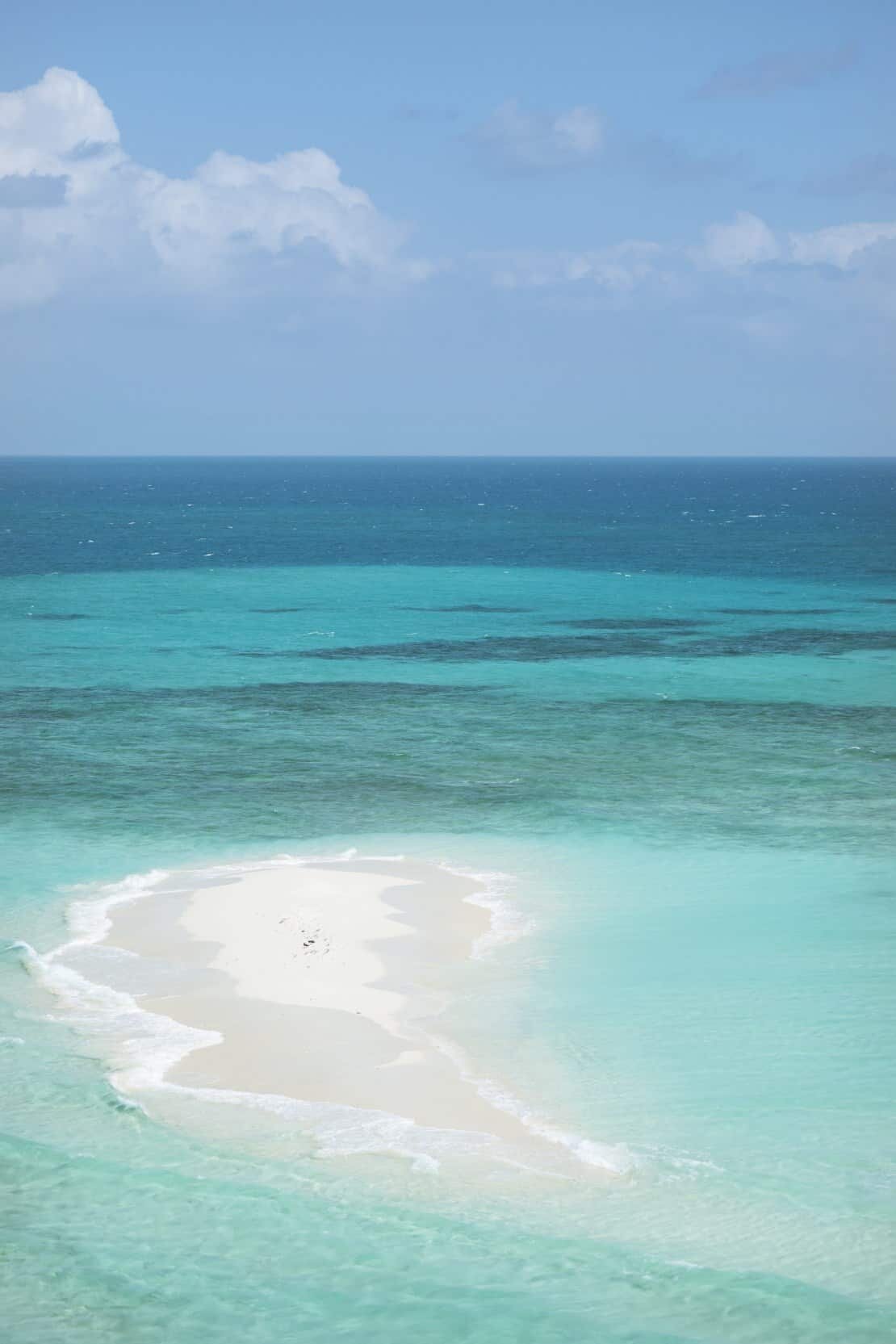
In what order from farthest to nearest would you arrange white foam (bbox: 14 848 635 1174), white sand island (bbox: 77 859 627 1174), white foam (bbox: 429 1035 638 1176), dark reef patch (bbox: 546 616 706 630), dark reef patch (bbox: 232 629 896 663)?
dark reef patch (bbox: 546 616 706 630) < dark reef patch (bbox: 232 629 896 663) < white sand island (bbox: 77 859 627 1174) < white foam (bbox: 14 848 635 1174) < white foam (bbox: 429 1035 638 1176)

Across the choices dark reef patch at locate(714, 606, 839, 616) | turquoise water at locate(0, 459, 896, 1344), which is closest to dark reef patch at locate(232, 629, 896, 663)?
turquoise water at locate(0, 459, 896, 1344)

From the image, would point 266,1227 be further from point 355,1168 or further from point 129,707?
point 129,707

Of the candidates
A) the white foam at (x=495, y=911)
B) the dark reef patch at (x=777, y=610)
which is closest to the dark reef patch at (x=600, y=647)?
the dark reef patch at (x=777, y=610)

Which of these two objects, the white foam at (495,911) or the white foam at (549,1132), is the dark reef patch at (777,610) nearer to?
the white foam at (495,911)

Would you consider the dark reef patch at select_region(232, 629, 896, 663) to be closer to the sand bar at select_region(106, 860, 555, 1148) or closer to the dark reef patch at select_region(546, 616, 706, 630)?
the dark reef patch at select_region(546, 616, 706, 630)

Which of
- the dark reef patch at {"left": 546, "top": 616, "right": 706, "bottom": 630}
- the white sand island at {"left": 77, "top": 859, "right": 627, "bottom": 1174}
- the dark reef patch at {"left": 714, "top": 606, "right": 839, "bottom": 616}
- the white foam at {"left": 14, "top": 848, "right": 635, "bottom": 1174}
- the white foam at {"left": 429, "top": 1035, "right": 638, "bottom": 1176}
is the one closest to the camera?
the white foam at {"left": 429, "top": 1035, "right": 638, "bottom": 1176}

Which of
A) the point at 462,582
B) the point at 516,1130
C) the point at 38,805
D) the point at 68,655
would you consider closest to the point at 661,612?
the point at 462,582

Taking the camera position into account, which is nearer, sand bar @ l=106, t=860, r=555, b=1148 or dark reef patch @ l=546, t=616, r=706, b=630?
sand bar @ l=106, t=860, r=555, b=1148

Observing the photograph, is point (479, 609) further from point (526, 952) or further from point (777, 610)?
point (526, 952)
